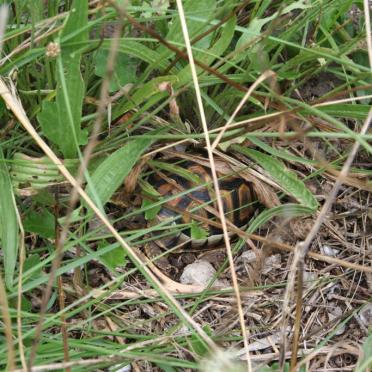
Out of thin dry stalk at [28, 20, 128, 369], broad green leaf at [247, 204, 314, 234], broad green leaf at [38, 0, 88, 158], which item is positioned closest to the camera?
thin dry stalk at [28, 20, 128, 369]

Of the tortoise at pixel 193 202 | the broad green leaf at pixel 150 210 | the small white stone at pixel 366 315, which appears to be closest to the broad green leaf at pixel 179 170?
the tortoise at pixel 193 202

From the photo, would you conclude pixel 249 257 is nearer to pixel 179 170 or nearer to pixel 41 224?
pixel 179 170

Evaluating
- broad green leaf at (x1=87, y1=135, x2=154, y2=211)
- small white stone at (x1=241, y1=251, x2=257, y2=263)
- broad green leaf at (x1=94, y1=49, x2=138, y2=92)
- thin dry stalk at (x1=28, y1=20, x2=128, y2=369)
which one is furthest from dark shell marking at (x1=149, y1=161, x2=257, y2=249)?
thin dry stalk at (x1=28, y1=20, x2=128, y2=369)

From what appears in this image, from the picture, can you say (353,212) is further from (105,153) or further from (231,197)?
(105,153)

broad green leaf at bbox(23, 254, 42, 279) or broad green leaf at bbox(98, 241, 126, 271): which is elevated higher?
broad green leaf at bbox(23, 254, 42, 279)

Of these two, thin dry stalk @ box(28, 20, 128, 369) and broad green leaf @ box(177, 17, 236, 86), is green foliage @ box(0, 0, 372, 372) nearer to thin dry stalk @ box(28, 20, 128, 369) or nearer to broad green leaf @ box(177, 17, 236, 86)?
broad green leaf @ box(177, 17, 236, 86)

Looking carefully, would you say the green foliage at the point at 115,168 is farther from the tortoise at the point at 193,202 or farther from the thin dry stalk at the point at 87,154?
the thin dry stalk at the point at 87,154
